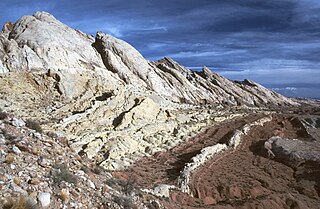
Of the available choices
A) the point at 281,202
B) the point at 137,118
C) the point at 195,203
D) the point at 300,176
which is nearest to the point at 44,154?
the point at 195,203

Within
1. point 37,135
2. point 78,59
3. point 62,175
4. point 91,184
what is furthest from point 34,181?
point 78,59

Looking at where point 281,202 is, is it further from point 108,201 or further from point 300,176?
point 108,201

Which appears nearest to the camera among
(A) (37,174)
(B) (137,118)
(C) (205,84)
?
(A) (37,174)

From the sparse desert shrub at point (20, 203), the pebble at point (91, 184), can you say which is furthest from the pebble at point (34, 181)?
the pebble at point (91, 184)

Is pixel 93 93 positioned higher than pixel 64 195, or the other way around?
pixel 93 93

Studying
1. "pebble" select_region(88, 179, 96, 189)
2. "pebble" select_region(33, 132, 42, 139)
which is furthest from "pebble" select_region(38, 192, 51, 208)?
"pebble" select_region(33, 132, 42, 139)

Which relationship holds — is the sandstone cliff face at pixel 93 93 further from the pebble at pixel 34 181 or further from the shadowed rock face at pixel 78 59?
the pebble at pixel 34 181

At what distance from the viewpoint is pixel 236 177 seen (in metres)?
15.6

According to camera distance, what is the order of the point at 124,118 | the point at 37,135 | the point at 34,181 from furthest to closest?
1. the point at 124,118
2. the point at 37,135
3. the point at 34,181

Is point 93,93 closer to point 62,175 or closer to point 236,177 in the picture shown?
point 236,177

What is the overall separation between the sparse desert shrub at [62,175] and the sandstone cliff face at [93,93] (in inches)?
353

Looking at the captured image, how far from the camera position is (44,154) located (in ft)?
24.5

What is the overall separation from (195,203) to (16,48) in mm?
22073

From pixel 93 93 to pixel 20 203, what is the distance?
21.0 m
